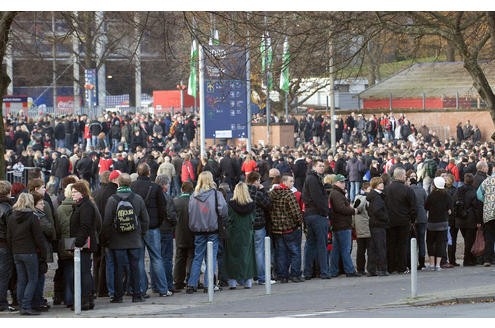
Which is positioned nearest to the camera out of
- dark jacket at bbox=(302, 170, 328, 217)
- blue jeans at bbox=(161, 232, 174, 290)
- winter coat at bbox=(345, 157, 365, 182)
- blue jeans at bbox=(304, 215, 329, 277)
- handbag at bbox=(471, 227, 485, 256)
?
blue jeans at bbox=(161, 232, 174, 290)

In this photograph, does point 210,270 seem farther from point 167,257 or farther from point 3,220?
point 3,220

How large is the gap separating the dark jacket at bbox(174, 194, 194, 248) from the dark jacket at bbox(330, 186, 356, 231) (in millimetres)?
2587

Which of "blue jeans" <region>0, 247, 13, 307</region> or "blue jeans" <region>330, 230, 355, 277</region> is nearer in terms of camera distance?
"blue jeans" <region>0, 247, 13, 307</region>

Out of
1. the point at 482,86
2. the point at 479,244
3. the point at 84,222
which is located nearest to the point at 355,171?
the point at 479,244

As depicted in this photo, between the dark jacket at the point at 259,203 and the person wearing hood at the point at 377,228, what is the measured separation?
1985 millimetres

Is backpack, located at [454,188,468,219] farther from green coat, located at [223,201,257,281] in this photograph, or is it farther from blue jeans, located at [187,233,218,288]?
blue jeans, located at [187,233,218,288]

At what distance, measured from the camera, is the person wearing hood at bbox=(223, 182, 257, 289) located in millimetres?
18000

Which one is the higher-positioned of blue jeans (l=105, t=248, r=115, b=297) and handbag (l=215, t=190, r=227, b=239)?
handbag (l=215, t=190, r=227, b=239)

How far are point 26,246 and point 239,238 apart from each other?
13.1ft

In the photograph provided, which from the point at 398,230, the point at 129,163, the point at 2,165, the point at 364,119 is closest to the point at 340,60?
the point at 398,230

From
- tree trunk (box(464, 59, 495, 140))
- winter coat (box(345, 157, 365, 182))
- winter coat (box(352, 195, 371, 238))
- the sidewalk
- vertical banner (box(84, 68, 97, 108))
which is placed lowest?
the sidewalk

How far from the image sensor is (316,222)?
750 inches

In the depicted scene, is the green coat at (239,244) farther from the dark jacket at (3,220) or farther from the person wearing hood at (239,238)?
the dark jacket at (3,220)

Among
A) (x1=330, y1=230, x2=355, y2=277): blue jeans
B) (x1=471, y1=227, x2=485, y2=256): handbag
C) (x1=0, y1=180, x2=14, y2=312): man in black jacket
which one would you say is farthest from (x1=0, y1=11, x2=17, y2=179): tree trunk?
(x1=471, y1=227, x2=485, y2=256): handbag
